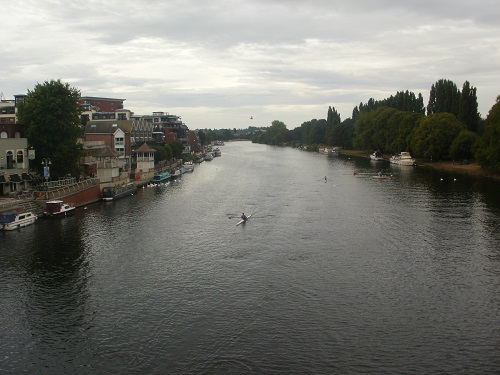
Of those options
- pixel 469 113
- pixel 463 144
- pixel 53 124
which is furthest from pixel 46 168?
pixel 469 113

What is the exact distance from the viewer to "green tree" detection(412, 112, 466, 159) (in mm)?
101688

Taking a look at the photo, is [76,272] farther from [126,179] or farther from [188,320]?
[126,179]

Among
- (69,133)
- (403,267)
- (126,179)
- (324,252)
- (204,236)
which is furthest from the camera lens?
(126,179)

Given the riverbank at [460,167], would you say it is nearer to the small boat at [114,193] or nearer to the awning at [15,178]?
the small boat at [114,193]

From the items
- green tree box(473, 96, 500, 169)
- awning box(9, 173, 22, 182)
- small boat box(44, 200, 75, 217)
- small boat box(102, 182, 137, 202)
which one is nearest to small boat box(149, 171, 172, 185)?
small boat box(102, 182, 137, 202)

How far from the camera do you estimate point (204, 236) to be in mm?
43844

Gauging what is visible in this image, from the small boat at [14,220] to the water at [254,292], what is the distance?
0.98 metres

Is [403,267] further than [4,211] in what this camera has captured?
No

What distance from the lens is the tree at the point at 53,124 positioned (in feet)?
192

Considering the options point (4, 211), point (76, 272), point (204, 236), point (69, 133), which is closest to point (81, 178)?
point (69, 133)

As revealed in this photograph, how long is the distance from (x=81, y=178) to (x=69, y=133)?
27.6ft

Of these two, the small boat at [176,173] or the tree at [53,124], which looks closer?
the tree at [53,124]

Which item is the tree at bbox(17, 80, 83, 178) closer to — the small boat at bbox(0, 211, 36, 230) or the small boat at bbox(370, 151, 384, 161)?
the small boat at bbox(0, 211, 36, 230)

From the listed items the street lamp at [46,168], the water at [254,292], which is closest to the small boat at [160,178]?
the street lamp at [46,168]
